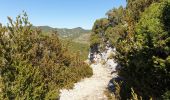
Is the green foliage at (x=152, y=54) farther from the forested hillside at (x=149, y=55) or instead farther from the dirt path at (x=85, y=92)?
the dirt path at (x=85, y=92)

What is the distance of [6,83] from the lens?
16297mm

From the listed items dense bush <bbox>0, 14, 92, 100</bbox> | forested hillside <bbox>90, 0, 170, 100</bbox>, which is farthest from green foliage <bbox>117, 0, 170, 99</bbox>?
dense bush <bbox>0, 14, 92, 100</bbox>

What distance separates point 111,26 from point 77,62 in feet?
91.7

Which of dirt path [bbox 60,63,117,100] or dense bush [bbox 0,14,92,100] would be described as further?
Result: dirt path [bbox 60,63,117,100]

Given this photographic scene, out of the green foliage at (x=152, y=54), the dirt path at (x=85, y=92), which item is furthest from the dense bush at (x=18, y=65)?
the dirt path at (x=85, y=92)

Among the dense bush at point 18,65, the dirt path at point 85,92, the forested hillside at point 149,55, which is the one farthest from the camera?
the dirt path at point 85,92

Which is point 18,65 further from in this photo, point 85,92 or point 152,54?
point 85,92

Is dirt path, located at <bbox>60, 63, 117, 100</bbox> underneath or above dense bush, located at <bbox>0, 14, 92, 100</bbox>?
underneath

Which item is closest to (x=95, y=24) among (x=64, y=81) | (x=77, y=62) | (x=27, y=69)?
(x=77, y=62)

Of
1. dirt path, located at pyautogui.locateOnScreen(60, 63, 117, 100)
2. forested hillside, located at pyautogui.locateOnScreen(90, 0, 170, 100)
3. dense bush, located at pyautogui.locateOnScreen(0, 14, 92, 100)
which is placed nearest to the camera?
dense bush, located at pyautogui.locateOnScreen(0, 14, 92, 100)

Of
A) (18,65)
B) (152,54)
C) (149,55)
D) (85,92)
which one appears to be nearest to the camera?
(18,65)

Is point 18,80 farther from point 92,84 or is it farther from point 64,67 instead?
point 92,84

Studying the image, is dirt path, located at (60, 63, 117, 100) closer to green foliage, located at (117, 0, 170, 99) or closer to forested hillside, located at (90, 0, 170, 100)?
forested hillside, located at (90, 0, 170, 100)

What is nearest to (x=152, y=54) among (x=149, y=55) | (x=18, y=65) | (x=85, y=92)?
(x=149, y=55)
